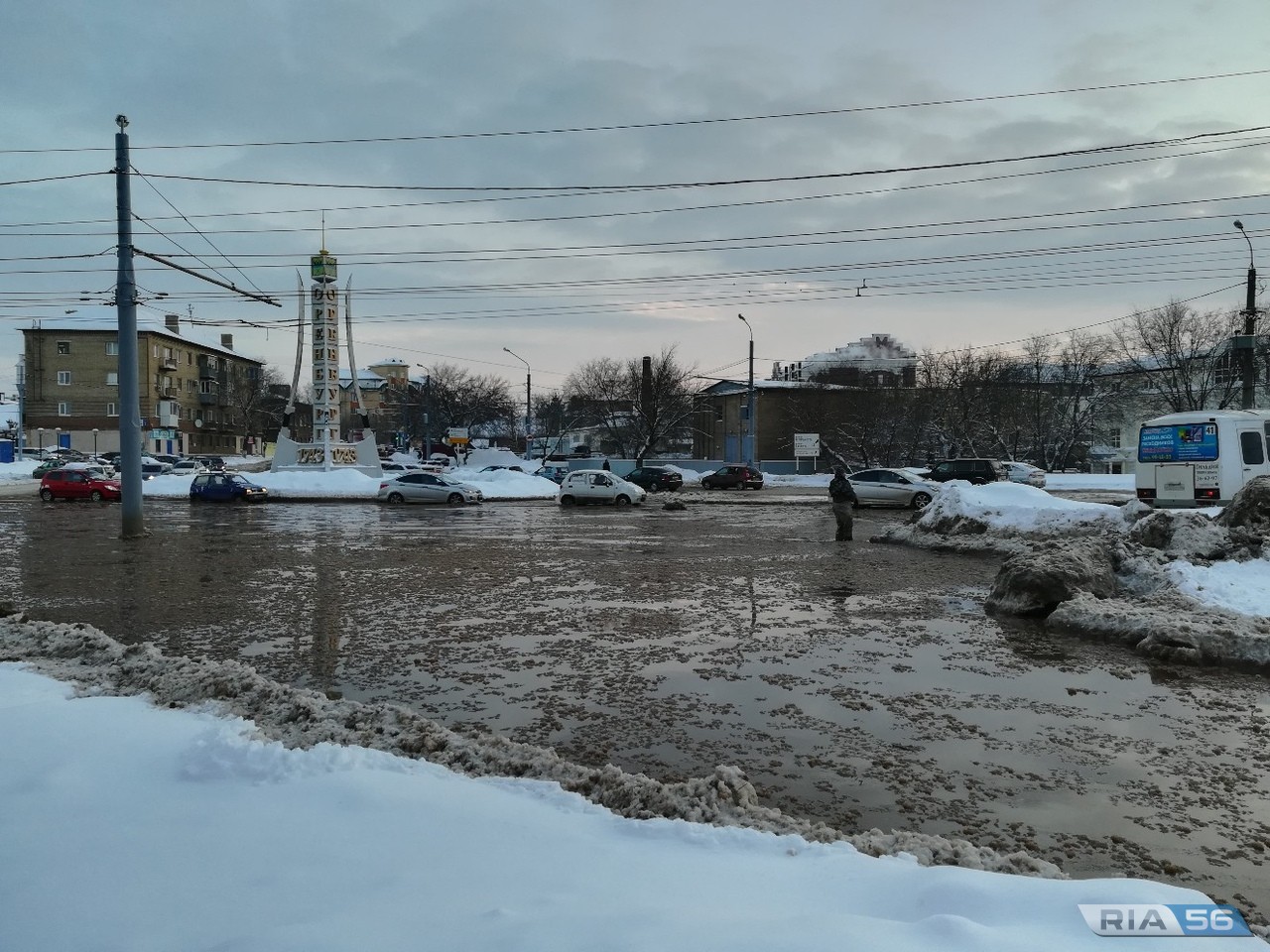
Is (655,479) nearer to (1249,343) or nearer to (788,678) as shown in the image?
(1249,343)

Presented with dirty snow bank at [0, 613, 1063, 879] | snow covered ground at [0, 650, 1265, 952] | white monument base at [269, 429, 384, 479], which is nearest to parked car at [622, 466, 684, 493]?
white monument base at [269, 429, 384, 479]

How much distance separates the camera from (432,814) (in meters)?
4.24

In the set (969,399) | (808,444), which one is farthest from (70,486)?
(969,399)

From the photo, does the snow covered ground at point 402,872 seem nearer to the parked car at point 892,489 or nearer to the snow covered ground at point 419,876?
the snow covered ground at point 419,876

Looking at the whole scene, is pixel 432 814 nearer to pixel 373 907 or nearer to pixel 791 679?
pixel 373 907

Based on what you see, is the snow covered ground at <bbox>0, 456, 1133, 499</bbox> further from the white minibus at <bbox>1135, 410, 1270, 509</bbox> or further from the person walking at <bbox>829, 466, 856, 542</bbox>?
the person walking at <bbox>829, 466, 856, 542</bbox>

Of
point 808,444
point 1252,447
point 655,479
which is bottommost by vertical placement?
point 655,479

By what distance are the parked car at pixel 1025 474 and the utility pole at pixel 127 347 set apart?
3774 centimetres

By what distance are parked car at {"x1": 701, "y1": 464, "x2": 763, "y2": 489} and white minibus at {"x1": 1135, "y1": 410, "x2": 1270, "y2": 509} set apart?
27827 mm

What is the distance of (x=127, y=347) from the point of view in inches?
802

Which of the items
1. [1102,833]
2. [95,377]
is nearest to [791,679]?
[1102,833]

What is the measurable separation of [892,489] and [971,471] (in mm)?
9034

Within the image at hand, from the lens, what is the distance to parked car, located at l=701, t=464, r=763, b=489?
50.3 meters

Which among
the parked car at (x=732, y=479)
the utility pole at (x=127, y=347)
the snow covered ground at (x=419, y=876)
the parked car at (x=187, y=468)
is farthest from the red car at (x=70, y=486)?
the snow covered ground at (x=419, y=876)
